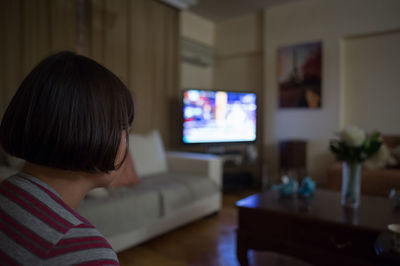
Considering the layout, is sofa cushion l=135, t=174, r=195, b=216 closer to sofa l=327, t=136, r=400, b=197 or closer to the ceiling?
sofa l=327, t=136, r=400, b=197

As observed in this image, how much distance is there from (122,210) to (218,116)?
2336 millimetres

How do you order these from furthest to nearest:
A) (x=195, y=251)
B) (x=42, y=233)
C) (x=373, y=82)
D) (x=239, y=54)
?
(x=239, y=54) < (x=373, y=82) < (x=195, y=251) < (x=42, y=233)

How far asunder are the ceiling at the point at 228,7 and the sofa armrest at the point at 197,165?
2.43m

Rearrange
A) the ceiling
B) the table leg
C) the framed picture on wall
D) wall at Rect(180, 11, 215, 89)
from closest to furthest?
the table leg
the framed picture on wall
the ceiling
wall at Rect(180, 11, 215, 89)

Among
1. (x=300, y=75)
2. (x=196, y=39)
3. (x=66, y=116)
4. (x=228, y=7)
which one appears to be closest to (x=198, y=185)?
(x=66, y=116)

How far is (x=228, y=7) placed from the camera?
14.3 ft

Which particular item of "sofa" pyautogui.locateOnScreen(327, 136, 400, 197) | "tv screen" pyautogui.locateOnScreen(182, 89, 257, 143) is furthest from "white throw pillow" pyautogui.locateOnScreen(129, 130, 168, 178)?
"sofa" pyautogui.locateOnScreen(327, 136, 400, 197)

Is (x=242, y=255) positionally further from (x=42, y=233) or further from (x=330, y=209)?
(x=42, y=233)

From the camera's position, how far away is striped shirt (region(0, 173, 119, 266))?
14.1 inches

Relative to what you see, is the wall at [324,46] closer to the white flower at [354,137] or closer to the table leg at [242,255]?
the white flower at [354,137]

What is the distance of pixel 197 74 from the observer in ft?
15.7

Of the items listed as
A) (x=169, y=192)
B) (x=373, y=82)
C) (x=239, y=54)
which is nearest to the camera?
(x=169, y=192)

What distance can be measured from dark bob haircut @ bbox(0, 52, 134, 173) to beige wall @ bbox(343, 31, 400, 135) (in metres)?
4.12

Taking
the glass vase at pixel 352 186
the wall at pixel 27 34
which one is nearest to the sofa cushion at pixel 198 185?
the glass vase at pixel 352 186
